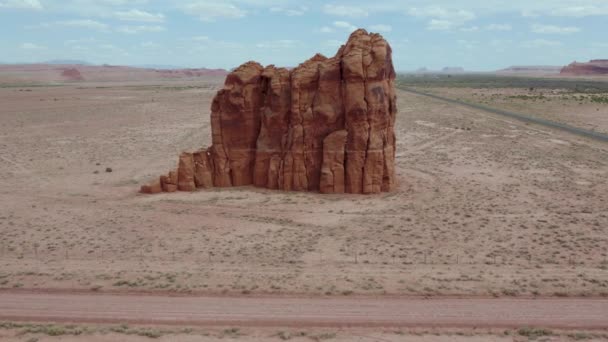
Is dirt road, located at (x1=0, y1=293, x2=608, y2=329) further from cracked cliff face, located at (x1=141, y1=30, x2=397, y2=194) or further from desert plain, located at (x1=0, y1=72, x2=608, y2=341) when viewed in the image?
cracked cliff face, located at (x1=141, y1=30, x2=397, y2=194)

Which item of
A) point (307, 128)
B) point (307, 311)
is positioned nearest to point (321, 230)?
point (307, 311)

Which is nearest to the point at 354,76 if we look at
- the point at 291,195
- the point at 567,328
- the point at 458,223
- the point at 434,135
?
the point at 291,195

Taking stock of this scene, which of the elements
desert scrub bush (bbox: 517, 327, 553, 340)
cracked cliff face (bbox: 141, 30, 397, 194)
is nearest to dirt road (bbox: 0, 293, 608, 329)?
desert scrub bush (bbox: 517, 327, 553, 340)

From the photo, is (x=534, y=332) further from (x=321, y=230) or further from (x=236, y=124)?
(x=236, y=124)

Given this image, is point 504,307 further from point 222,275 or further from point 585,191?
point 585,191

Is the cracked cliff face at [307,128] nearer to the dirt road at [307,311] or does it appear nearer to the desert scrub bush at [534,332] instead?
the dirt road at [307,311]

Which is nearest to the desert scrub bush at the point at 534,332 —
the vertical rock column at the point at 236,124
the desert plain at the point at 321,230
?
the desert plain at the point at 321,230
